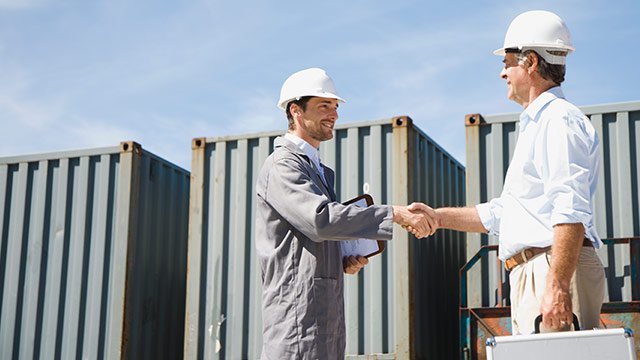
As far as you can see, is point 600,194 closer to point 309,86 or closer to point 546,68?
point 309,86

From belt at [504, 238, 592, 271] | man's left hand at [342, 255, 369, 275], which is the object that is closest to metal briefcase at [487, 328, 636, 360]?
belt at [504, 238, 592, 271]

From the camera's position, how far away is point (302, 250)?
13.5 feet

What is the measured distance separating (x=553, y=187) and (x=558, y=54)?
24.5 inches

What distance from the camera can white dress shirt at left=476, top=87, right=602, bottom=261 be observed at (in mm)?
3285

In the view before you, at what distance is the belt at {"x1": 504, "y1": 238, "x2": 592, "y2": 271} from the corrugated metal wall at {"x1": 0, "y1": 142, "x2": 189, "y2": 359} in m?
5.88

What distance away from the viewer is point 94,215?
30.1 ft

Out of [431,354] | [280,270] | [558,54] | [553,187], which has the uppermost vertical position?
[558,54]

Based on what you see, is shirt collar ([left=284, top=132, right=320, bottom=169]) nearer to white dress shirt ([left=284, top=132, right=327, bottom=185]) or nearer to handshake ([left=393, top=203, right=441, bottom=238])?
white dress shirt ([left=284, top=132, right=327, bottom=185])

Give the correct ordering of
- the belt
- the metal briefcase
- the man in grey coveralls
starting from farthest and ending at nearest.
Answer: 1. the man in grey coveralls
2. the belt
3. the metal briefcase

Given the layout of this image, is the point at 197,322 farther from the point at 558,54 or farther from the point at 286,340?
the point at 558,54

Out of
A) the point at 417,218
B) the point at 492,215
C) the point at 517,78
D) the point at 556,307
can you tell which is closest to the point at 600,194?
the point at 417,218

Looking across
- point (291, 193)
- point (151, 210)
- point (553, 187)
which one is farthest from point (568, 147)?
point (151, 210)

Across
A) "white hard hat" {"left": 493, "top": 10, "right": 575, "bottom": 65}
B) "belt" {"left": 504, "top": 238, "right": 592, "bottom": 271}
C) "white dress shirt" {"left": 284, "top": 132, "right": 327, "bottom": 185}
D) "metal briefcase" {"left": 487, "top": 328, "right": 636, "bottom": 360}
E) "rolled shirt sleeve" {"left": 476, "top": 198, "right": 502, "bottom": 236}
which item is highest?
"white hard hat" {"left": 493, "top": 10, "right": 575, "bottom": 65}

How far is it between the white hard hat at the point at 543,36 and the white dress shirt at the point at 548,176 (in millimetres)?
152
